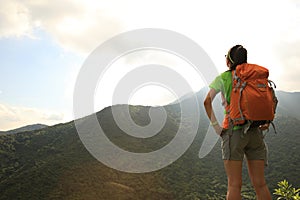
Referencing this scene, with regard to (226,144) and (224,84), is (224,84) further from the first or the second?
(226,144)

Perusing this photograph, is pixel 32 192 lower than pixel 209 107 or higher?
lower

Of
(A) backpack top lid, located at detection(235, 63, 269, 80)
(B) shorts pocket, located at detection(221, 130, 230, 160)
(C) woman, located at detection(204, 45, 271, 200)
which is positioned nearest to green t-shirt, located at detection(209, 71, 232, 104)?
(C) woman, located at detection(204, 45, 271, 200)

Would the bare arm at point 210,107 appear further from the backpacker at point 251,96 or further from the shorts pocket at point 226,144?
the backpacker at point 251,96

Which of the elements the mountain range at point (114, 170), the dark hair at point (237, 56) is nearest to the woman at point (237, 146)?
the dark hair at point (237, 56)

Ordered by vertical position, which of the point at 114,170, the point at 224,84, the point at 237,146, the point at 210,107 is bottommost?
the point at 114,170

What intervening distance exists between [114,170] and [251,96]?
21.9 metres

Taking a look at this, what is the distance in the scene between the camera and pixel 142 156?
2589 cm

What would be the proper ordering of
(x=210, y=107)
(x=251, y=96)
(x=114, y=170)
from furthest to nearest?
(x=114, y=170)
(x=210, y=107)
(x=251, y=96)

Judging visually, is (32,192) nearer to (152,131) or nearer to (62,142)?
(62,142)

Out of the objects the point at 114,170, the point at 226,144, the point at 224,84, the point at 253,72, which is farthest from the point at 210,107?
the point at 114,170

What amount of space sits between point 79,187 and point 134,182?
404 cm

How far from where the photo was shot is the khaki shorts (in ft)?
8.84

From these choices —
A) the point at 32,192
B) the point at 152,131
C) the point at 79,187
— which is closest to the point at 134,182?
the point at 79,187

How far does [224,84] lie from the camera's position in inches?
111
